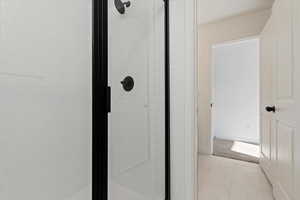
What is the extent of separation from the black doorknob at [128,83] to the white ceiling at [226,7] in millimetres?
2264

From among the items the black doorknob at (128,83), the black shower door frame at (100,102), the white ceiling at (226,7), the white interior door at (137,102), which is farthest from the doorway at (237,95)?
the black shower door frame at (100,102)

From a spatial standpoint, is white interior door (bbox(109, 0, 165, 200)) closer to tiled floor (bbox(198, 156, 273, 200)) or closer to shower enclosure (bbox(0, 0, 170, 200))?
shower enclosure (bbox(0, 0, 170, 200))

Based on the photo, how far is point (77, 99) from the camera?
0.79m

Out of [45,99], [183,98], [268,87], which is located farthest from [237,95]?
[45,99]

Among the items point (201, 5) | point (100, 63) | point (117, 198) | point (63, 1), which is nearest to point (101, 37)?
point (100, 63)

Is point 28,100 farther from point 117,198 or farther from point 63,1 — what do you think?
point 117,198

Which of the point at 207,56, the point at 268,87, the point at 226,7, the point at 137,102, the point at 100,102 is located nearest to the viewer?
the point at 100,102

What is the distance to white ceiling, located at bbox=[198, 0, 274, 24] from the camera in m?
2.51

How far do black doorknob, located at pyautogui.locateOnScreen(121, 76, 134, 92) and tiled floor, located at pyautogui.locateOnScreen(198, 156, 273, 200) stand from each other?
131 cm

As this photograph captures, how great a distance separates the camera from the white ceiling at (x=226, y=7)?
2.51 meters

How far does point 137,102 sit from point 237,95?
12.2 feet

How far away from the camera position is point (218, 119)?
434cm

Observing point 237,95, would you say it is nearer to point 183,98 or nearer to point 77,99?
point 183,98

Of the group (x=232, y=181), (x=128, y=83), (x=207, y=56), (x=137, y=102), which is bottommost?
(x=232, y=181)
